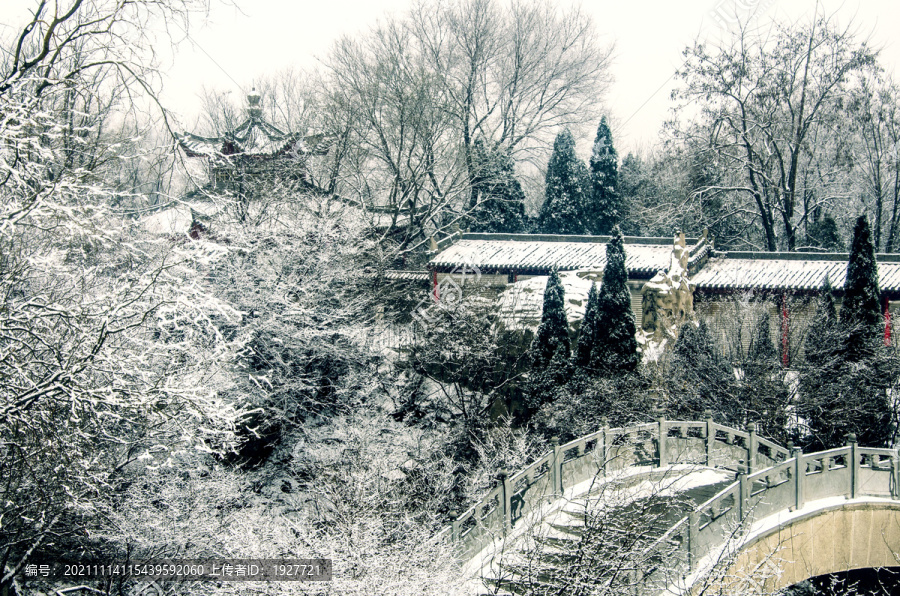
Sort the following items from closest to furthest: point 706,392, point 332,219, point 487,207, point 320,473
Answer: point 320,473, point 706,392, point 332,219, point 487,207

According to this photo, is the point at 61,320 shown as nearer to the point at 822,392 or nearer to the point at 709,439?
the point at 709,439

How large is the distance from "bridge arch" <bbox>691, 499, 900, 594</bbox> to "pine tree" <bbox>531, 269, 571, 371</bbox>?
698cm

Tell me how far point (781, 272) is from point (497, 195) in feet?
41.5

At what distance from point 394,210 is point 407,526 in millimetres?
14349

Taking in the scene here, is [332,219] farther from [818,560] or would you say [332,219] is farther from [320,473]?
[818,560]

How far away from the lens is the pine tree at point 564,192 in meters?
29.3

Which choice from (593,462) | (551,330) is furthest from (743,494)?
(551,330)

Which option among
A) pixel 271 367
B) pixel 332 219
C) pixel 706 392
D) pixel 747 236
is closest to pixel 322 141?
pixel 332 219

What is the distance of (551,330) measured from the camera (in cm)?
1614

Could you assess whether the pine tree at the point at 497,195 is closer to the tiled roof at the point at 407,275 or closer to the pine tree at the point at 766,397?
the tiled roof at the point at 407,275

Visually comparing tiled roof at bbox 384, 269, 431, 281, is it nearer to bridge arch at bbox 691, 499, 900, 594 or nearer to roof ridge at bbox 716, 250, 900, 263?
roof ridge at bbox 716, 250, 900, 263

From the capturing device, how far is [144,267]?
7223 mm

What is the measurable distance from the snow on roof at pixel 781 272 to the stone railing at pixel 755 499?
779 centimetres

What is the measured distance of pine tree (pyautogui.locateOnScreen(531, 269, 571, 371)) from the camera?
52.4 feet
